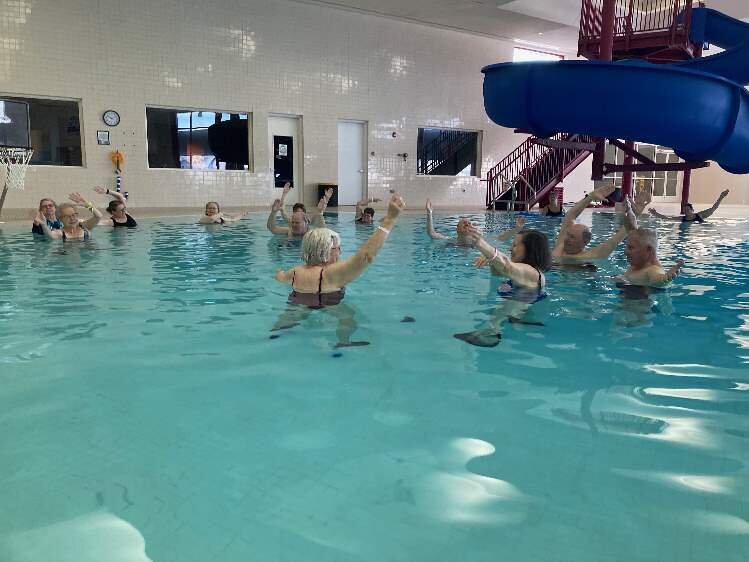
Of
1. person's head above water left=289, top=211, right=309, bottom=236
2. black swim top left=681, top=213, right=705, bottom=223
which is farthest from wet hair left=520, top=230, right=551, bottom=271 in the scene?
black swim top left=681, top=213, right=705, bottom=223

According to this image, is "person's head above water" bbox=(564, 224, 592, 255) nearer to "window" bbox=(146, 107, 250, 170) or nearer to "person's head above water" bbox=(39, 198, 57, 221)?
"person's head above water" bbox=(39, 198, 57, 221)

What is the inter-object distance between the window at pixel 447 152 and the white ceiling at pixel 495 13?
3296 millimetres

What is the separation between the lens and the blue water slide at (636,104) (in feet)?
18.5

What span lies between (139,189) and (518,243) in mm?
12642

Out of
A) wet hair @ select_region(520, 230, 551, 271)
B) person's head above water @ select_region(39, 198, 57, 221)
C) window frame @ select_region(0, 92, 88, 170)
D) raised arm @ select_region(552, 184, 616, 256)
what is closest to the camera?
wet hair @ select_region(520, 230, 551, 271)

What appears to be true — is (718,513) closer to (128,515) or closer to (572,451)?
(572,451)

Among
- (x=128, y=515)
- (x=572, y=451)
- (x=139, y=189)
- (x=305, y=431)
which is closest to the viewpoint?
(x=128, y=515)

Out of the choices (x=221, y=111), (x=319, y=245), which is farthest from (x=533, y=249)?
(x=221, y=111)

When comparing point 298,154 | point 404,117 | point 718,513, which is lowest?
point 718,513

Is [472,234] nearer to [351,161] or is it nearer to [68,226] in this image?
[68,226]

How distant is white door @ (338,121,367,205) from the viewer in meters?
17.9

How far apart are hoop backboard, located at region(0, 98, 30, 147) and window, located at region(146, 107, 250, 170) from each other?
2.69 metres

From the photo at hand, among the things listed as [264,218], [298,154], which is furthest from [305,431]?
[298,154]

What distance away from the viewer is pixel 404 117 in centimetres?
1877
